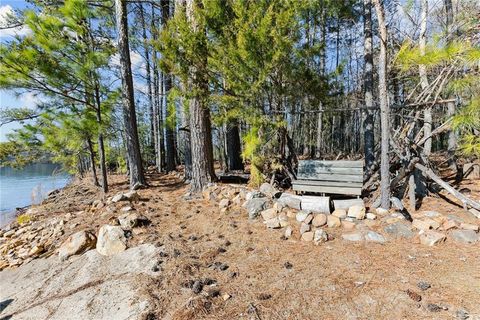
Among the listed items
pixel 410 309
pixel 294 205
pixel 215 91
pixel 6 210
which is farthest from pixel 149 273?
pixel 6 210

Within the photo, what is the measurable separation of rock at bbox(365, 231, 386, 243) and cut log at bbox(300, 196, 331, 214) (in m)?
0.60

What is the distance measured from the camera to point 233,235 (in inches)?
140

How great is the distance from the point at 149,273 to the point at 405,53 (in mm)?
4018

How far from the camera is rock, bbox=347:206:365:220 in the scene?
3547 mm

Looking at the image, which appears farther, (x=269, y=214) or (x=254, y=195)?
(x=254, y=195)

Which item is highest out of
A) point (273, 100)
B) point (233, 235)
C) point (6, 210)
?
point (273, 100)

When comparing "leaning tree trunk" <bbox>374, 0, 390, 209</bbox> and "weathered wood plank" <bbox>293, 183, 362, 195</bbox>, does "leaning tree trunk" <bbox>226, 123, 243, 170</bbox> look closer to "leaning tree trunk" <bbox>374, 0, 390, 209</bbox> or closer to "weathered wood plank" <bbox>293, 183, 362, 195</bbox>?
"weathered wood plank" <bbox>293, 183, 362, 195</bbox>

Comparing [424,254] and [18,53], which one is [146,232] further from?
[18,53]

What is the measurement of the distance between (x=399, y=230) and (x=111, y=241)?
12.1 ft

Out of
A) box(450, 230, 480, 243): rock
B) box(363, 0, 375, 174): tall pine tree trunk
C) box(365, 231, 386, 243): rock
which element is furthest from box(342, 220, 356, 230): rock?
box(363, 0, 375, 174): tall pine tree trunk

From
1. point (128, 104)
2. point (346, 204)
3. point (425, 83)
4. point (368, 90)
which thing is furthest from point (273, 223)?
point (128, 104)

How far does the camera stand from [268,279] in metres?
2.59

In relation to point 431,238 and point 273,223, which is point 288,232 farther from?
point 431,238

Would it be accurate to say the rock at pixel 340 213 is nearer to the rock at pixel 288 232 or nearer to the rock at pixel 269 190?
the rock at pixel 288 232
